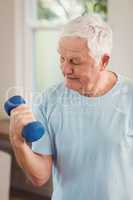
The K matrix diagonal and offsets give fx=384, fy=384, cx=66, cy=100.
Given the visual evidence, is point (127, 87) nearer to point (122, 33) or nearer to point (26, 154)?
point (26, 154)

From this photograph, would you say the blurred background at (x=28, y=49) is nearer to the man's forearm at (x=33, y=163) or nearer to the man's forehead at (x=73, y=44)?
the man's forearm at (x=33, y=163)

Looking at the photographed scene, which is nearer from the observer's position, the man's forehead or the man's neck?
the man's forehead

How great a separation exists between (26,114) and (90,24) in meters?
0.35

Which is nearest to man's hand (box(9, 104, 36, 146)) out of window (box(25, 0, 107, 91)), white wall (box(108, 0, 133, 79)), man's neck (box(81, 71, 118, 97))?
man's neck (box(81, 71, 118, 97))

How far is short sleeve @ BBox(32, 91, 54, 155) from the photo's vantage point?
1.24 metres

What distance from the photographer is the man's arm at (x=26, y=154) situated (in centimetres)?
108

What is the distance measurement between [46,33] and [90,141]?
2.22 metres

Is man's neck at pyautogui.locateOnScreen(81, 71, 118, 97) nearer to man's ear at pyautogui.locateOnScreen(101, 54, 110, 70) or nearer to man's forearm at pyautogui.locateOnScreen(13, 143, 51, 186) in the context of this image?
man's ear at pyautogui.locateOnScreen(101, 54, 110, 70)

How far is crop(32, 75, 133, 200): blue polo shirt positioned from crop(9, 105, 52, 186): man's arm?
0.03m

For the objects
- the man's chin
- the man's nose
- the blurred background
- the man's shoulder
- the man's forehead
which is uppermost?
the man's forehead

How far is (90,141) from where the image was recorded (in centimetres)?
122

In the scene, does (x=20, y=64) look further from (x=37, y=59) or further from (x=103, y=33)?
(x=103, y=33)

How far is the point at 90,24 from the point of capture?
3.91ft

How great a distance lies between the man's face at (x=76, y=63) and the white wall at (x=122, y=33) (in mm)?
1379
